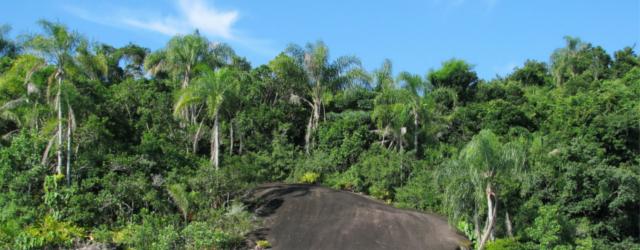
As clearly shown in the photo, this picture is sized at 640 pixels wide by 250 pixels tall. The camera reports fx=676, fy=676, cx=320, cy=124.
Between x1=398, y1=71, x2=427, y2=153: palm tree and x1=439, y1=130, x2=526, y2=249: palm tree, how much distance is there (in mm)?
7035

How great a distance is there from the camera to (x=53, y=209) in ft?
72.2

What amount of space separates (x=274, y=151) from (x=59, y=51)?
33.4 ft

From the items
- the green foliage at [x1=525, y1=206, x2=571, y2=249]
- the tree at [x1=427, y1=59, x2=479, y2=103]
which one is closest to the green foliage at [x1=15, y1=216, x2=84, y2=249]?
the green foliage at [x1=525, y1=206, x2=571, y2=249]

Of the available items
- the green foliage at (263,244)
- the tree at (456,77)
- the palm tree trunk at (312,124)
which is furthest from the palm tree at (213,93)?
the tree at (456,77)

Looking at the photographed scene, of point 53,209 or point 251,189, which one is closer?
point 53,209

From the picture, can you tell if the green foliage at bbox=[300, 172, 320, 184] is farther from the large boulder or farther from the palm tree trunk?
the large boulder

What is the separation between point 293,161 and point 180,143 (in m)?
5.11

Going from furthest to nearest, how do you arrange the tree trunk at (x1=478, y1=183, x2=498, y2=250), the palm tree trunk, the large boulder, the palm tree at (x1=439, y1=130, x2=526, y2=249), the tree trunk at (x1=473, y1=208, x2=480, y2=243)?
the palm tree trunk
the tree trunk at (x1=473, y1=208, x2=480, y2=243)
the large boulder
the tree trunk at (x1=478, y1=183, x2=498, y2=250)
the palm tree at (x1=439, y1=130, x2=526, y2=249)

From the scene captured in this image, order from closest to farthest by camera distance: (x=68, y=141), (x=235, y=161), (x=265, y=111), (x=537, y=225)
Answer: (x=537, y=225) → (x=68, y=141) → (x=235, y=161) → (x=265, y=111)

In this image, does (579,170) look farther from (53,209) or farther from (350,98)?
(53,209)

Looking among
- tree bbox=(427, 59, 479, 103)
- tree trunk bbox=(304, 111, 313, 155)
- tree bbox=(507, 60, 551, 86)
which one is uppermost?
→ tree bbox=(507, 60, 551, 86)

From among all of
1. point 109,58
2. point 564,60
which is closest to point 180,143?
point 109,58

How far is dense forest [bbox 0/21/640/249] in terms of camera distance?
21750 millimetres

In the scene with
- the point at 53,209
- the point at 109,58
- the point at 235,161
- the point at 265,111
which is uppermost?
the point at 109,58
